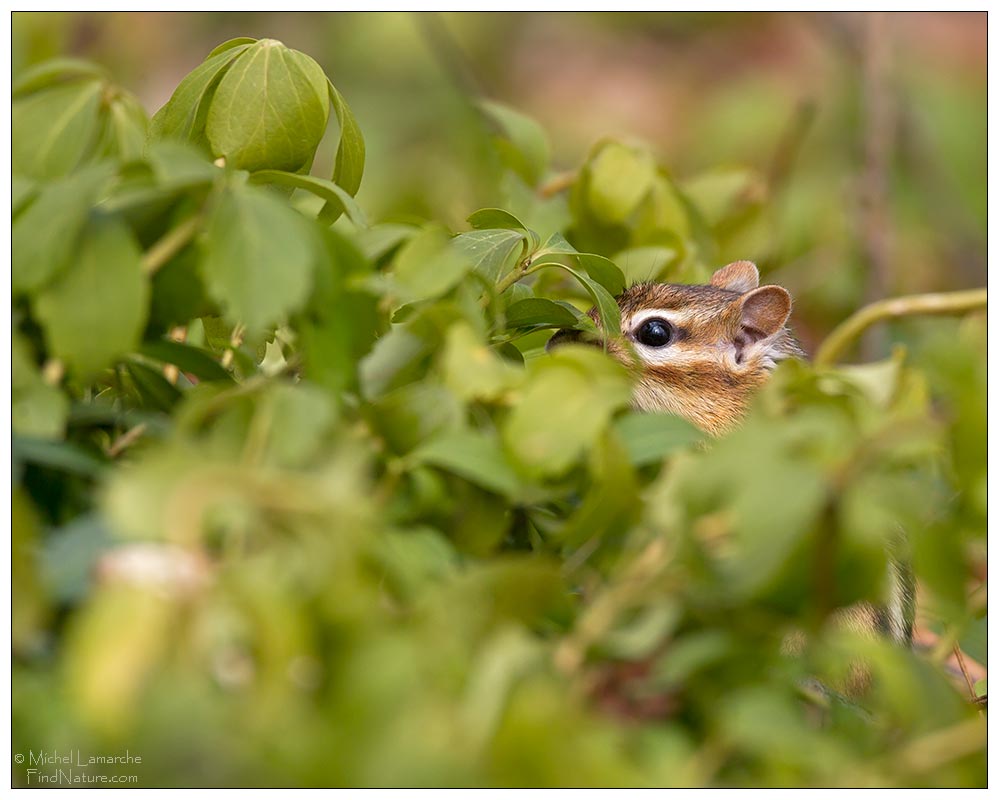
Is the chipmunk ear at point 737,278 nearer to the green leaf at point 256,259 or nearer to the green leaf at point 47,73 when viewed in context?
the green leaf at point 47,73

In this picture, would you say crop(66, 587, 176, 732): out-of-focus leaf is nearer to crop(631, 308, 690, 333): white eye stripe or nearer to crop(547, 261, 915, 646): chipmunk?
crop(547, 261, 915, 646): chipmunk

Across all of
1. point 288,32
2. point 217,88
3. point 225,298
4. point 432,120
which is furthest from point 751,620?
point 288,32

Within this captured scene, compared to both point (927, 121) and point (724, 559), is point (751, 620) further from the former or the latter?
point (927, 121)

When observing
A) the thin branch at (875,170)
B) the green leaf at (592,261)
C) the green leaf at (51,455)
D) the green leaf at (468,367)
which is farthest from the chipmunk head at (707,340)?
the green leaf at (51,455)

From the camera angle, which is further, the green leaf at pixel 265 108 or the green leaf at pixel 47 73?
the green leaf at pixel 47 73

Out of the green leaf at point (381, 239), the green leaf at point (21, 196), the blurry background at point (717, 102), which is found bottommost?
the blurry background at point (717, 102)

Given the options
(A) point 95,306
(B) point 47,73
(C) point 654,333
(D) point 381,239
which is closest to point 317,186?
(D) point 381,239
